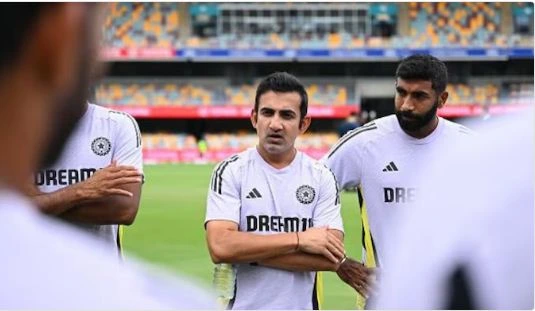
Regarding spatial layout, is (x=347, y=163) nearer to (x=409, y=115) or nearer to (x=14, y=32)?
(x=409, y=115)

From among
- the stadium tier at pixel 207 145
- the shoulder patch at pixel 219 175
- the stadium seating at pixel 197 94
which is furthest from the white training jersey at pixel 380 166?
the stadium seating at pixel 197 94

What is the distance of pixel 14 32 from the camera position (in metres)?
0.70

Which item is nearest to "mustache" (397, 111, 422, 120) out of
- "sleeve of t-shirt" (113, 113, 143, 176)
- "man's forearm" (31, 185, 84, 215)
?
"sleeve of t-shirt" (113, 113, 143, 176)

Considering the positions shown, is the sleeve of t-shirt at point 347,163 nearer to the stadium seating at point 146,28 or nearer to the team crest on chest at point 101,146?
the team crest on chest at point 101,146

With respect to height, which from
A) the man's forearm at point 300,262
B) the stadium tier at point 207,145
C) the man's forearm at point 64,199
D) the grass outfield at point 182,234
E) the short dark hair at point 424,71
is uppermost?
the stadium tier at point 207,145

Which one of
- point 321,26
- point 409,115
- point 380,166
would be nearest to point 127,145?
point 380,166

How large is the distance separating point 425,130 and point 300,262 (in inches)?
34.6

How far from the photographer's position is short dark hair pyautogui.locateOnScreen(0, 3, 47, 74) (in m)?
0.70

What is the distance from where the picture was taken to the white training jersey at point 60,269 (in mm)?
708

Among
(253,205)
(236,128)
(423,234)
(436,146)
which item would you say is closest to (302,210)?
(253,205)

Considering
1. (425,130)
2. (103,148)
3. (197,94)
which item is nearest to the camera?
(103,148)

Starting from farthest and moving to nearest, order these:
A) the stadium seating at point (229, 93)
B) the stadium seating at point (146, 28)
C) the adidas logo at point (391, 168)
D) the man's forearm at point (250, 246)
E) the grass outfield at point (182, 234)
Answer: the stadium seating at point (229, 93) < the stadium seating at point (146, 28) < the grass outfield at point (182, 234) < the adidas logo at point (391, 168) < the man's forearm at point (250, 246)

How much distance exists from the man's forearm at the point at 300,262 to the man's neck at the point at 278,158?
358 mm

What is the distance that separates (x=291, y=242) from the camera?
283 cm
